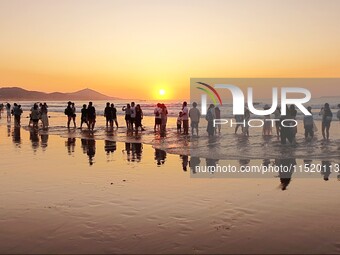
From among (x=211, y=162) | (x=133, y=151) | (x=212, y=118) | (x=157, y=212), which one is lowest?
(x=157, y=212)

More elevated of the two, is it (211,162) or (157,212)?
(211,162)

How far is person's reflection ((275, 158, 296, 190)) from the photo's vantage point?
11.1 m

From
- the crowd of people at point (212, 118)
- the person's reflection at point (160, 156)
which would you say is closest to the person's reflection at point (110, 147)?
the person's reflection at point (160, 156)

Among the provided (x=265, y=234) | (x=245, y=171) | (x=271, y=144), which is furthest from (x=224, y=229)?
(x=271, y=144)

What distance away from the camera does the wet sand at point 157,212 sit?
629cm

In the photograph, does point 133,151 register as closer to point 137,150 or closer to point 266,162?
point 137,150

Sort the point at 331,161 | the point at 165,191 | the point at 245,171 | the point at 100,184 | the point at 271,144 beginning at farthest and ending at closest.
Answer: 1. the point at 271,144
2. the point at 331,161
3. the point at 245,171
4. the point at 100,184
5. the point at 165,191

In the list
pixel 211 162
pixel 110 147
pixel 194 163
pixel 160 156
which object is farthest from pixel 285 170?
pixel 110 147

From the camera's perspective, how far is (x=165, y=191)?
391 inches

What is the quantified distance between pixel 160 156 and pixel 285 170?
5350 millimetres

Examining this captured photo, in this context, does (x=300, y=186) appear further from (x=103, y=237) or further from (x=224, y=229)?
(x=103, y=237)

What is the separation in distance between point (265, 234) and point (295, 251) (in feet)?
2.72

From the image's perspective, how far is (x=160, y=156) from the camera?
16.4 m

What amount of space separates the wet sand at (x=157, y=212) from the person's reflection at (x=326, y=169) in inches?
17.0
